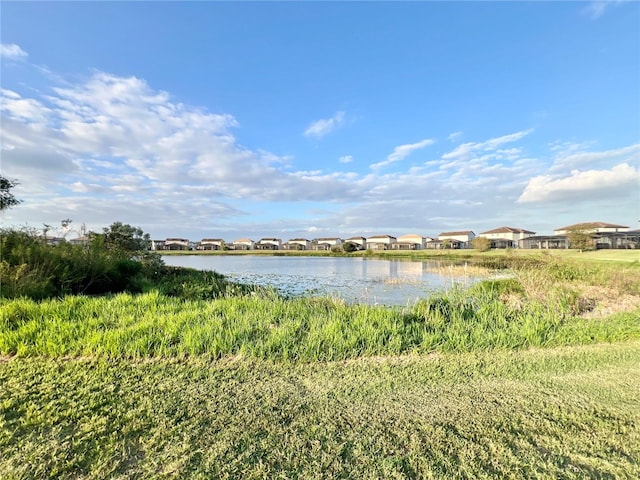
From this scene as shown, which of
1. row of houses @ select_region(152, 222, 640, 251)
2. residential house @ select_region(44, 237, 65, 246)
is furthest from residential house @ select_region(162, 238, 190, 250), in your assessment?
residential house @ select_region(44, 237, 65, 246)

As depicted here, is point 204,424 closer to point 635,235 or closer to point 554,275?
point 554,275

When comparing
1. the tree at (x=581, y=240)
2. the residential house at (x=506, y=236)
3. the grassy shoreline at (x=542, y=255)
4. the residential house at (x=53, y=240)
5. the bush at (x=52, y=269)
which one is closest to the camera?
the bush at (x=52, y=269)

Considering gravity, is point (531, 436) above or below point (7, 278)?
below

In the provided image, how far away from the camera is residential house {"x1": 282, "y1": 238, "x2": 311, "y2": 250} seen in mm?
82125

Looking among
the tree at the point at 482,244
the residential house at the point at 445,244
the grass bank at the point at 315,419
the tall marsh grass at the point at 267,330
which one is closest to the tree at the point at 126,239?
the tall marsh grass at the point at 267,330

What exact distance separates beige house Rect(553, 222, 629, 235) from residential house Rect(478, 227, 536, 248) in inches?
276

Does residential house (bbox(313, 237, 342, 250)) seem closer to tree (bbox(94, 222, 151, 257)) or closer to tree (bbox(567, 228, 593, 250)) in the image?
tree (bbox(567, 228, 593, 250))

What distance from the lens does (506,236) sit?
61.0 metres

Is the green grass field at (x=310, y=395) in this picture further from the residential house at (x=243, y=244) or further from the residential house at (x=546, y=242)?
the residential house at (x=243, y=244)

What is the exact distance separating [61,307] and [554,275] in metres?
14.0

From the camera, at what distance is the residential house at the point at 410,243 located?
70.6 meters

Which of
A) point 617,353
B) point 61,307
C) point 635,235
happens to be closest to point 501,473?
point 617,353

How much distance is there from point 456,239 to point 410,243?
10.0 meters

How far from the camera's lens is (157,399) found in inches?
116
